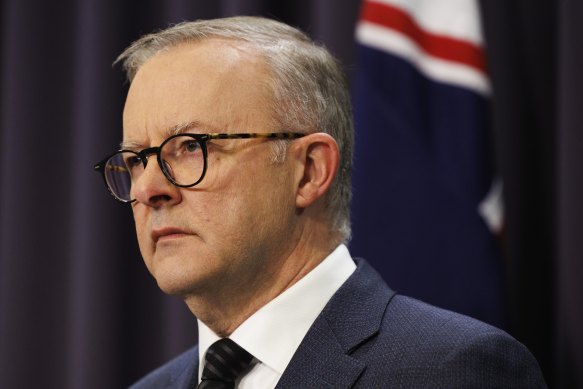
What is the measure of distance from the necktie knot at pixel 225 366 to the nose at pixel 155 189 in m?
0.28

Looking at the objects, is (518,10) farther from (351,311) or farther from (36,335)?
(36,335)

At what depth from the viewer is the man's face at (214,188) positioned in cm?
141

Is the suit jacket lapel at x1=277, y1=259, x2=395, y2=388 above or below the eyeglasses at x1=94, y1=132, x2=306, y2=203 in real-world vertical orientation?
below

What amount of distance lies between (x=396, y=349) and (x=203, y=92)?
559 millimetres

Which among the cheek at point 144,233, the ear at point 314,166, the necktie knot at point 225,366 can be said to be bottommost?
the necktie knot at point 225,366

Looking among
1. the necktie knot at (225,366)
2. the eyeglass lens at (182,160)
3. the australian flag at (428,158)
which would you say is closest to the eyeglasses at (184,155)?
the eyeglass lens at (182,160)

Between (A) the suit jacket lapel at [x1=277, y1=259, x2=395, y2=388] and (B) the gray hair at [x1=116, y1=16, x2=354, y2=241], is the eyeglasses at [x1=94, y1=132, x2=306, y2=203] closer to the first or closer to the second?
(B) the gray hair at [x1=116, y1=16, x2=354, y2=241]

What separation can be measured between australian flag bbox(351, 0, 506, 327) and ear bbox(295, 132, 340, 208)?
1.78 ft

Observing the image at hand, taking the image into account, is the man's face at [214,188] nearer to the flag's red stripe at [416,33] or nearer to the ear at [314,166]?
the ear at [314,166]

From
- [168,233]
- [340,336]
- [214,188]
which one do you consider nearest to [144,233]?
[168,233]

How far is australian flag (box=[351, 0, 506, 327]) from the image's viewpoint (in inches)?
78.7

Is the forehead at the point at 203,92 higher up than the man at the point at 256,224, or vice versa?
the forehead at the point at 203,92

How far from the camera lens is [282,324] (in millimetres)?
1440

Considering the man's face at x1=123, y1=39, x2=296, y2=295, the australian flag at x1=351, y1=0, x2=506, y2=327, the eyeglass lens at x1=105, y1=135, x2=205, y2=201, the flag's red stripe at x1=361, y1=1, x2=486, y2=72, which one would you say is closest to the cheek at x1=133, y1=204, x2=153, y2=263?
the man's face at x1=123, y1=39, x2=296, y2=295
